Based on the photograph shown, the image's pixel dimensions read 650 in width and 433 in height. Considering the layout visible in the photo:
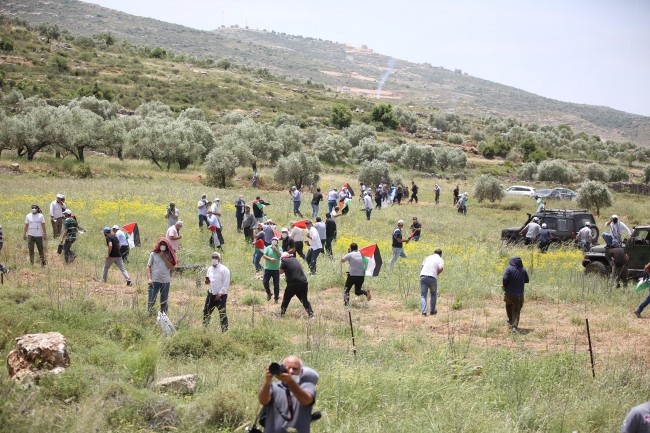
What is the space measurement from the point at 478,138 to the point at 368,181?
52501 millimetres

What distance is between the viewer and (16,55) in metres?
70.8

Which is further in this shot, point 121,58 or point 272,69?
point 272,69

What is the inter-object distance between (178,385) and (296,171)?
30.3 meters

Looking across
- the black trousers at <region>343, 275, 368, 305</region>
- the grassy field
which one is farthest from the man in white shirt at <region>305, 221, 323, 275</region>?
the black trousers at <region>343, 275, 368, 305</region>

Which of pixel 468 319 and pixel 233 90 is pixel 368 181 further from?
pixel 233 90

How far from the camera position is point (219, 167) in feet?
115

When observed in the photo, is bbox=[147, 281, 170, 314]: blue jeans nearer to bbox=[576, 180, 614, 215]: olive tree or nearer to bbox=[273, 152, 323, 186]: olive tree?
bbox=[273, 152, 323, 186]: olive tree

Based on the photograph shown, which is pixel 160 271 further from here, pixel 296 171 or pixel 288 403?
pixel 296 171

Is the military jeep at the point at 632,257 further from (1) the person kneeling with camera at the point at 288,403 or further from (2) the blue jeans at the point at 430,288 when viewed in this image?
(1) the person kneeling with camera at the point at 288,403

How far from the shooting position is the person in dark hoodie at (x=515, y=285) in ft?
34.1

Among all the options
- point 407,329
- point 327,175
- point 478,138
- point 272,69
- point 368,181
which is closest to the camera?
point 407,329

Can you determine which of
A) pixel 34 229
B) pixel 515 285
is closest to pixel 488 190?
pixel 515 285

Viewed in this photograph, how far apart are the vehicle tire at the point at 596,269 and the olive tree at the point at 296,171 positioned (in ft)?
77.2

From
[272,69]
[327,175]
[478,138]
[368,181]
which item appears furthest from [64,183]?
[272,69]
